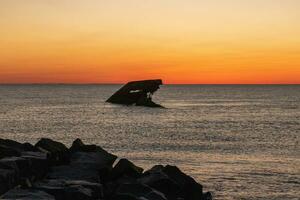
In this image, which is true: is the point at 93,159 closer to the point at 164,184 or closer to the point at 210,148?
the point at 164,184

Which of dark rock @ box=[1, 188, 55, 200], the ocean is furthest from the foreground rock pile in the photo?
the ocean

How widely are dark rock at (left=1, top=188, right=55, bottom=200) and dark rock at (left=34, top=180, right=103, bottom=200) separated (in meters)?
0.67

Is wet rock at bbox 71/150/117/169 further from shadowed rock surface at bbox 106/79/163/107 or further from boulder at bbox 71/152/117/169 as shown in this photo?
shadowed rock surface at bbox 106/79/163/107

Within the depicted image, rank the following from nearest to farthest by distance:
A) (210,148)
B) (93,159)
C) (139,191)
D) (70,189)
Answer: (70,189), (139,191), (93,159), (210,148)

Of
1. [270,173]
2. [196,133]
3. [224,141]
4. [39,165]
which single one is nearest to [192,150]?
[224,141]

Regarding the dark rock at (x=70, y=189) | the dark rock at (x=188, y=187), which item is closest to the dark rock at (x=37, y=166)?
the dark rock at (x=70, y=189)

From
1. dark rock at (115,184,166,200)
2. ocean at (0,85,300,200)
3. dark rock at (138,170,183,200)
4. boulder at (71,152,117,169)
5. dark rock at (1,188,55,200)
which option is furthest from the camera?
ocean at (0,85,300,200)

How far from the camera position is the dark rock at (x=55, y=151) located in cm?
2384

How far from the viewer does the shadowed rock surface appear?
9838cm

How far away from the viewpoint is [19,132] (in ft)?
187

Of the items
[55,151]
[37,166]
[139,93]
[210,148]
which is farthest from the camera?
[139,93]

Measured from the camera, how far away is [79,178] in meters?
19.8

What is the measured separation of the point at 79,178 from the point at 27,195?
4266mm

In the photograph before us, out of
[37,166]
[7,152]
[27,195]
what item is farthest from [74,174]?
[27,195]
